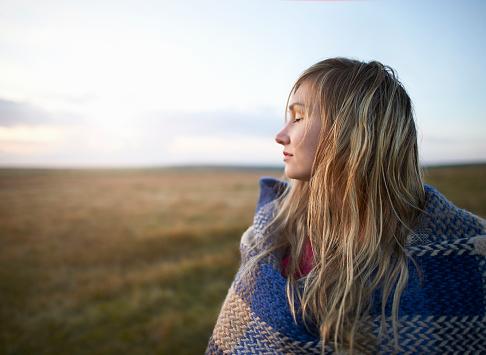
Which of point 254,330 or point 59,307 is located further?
point 59,307

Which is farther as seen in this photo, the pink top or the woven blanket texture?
the pink top

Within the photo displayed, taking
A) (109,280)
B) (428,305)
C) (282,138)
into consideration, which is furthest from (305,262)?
(109,280)

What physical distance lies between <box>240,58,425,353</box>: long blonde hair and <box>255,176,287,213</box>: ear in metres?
0.58

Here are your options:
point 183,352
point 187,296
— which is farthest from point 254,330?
point 187,296

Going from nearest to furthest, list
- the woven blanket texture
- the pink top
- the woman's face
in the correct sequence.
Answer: the woven blanket texture, the woman's face, the pink top

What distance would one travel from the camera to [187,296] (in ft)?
16.6

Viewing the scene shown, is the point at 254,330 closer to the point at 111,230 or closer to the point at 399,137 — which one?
the point at 399,137

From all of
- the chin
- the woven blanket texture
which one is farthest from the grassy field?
the chin

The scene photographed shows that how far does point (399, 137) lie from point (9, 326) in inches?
202

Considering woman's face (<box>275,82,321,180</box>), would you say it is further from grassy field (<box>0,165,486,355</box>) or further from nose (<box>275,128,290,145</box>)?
grassy field (<box>0,165,486,355</box>)

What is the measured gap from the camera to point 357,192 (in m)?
1.72

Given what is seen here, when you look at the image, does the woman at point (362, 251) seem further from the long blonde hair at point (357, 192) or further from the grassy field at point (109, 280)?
the grassy field at point (109, 280)

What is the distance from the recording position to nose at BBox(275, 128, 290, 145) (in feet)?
5.96

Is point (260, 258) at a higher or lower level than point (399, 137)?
lower
